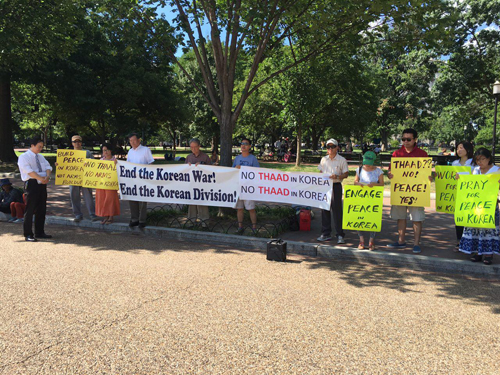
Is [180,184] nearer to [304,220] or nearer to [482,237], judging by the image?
[304,220]

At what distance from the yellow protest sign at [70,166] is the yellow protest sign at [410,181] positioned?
6.64 metres

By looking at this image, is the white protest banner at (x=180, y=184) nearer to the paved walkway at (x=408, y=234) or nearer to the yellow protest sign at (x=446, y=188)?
the paved walkway at (x=408, y=234)

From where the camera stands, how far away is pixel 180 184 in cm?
852

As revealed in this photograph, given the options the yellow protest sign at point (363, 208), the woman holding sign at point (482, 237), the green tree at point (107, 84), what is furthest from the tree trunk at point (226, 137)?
the green tree at point (107, 84)

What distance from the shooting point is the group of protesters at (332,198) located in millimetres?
6172

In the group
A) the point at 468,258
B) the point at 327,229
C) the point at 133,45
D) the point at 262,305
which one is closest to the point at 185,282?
the point at 262,305

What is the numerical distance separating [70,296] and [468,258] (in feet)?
19.0

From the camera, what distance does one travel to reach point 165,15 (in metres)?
10.3

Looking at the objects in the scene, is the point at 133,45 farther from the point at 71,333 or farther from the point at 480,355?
the point at 480,355

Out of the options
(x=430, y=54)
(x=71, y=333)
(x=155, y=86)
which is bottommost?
(x=71, y=333)

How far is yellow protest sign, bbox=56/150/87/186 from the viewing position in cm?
911

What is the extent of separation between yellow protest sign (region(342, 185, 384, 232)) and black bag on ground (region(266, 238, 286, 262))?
1260 millimetres

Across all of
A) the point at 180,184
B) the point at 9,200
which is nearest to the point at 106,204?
the point at 180,184

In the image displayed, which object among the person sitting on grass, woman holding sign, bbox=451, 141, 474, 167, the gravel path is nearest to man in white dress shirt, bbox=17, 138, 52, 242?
the gravel path
